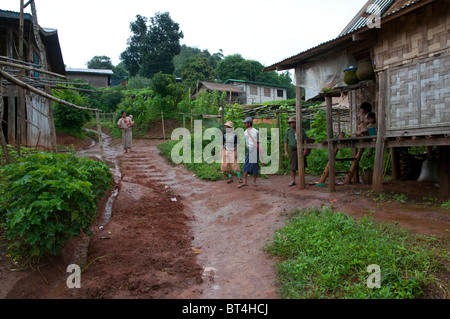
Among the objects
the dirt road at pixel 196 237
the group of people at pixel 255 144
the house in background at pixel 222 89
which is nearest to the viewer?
the dirt road at pixel 196 237

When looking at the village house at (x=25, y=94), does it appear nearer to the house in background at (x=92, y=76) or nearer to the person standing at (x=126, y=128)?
the person standing at (x=126, y=128)

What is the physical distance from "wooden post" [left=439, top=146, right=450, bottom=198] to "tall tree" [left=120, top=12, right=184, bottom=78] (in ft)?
113

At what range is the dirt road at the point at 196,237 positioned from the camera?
11.4ft

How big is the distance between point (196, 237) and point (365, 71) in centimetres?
484

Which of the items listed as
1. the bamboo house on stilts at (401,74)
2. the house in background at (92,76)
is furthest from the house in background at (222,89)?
the bamboo house on stilts at (401,74)

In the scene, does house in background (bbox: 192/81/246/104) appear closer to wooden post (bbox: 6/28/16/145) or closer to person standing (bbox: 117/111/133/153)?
person standing (bbox: 117/111/133/153)

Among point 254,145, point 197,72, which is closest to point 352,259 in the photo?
point 254,145

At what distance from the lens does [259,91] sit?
35156 millimetres

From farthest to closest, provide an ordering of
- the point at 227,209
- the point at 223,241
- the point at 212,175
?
the point at 212,175, the point at 227,209, the point at 223,241

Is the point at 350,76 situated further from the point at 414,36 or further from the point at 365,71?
the point at 414,36
